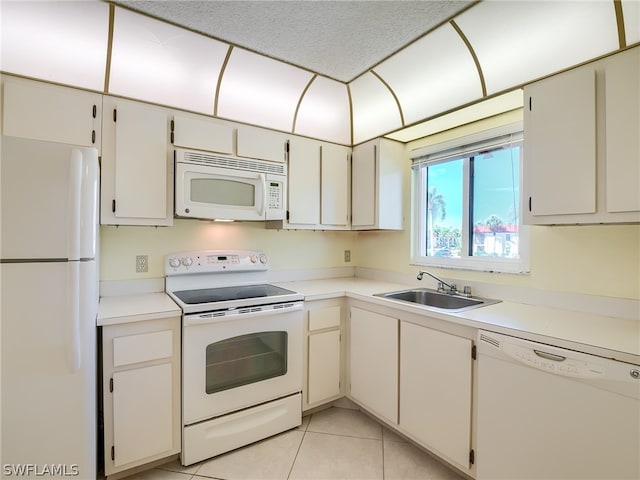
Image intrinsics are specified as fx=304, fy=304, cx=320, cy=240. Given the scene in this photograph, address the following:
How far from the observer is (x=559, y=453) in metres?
1.24

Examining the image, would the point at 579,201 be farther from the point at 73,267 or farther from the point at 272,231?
the point at 73,267

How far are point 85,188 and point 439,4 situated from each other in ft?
6.48

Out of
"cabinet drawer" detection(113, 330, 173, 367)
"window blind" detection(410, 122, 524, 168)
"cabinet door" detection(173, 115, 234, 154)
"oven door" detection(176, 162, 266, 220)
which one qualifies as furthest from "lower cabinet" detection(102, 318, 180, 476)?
"window blind" detection(410, 122, 524, 168)

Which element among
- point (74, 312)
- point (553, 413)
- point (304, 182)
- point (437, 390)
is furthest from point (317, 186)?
point (553, 413)

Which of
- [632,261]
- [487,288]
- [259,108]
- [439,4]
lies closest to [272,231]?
[259,108]

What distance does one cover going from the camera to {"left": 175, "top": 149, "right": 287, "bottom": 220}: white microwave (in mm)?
2020

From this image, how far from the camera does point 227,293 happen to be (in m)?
2.16

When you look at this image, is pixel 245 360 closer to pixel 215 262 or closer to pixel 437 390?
pixel 215 262

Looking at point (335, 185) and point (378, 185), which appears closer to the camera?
point (378, 185)

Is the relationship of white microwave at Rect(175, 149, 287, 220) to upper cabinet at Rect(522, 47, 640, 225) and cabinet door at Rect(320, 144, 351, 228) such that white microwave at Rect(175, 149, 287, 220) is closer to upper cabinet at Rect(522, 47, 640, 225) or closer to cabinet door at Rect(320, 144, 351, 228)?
cabinet door at Rect(320, 144, 351, 228)

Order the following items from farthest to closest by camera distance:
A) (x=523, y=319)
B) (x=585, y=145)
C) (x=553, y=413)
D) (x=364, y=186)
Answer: (x=364, y=186)
(x=523, y=319)
(x=585, y=145)
(x=553, y=413)

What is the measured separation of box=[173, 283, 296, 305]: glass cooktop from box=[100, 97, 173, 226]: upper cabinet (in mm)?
516

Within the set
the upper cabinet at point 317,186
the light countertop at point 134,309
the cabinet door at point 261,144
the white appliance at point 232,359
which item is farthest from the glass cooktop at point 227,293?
the cabinet door at point 261,144

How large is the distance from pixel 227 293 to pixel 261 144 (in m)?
1.15
